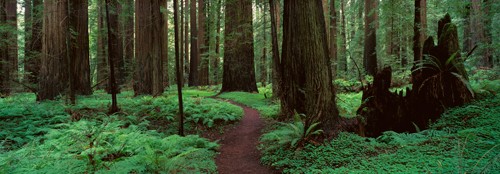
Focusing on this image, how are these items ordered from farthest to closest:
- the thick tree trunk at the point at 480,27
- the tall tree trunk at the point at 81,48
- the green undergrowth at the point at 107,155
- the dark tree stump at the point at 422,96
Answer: the thick tree trunk at the point at 480,27
the tall tree trunk at the point at 81,48
the dark tree stump at the point at 422,96
the green undergrowth at the point at 107,155

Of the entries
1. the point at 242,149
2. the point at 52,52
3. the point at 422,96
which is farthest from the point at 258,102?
the point at 52,52

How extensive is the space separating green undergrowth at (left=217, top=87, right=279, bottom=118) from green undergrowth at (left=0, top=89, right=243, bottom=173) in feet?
3.13

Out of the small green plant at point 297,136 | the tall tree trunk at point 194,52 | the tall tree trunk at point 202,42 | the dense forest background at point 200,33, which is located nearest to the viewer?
the small green plant at point 297,136

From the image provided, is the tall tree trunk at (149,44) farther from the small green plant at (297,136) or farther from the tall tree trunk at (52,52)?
the small green plant at (297,136)

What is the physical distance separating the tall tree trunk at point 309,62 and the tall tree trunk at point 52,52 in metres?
7.96

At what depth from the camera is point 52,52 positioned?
9656 millimetres

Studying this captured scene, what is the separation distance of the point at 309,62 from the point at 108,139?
434 cm

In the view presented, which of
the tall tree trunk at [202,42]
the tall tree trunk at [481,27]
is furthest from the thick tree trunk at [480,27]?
the tall tree trunk at [202,42]

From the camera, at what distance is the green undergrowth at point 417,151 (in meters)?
3.25

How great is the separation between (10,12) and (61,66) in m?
8.91

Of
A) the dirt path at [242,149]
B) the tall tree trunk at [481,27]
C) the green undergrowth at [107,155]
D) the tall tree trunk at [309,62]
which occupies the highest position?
the tall tree trunk at [481,27]

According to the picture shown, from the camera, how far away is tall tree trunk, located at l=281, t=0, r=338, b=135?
5.55 meters

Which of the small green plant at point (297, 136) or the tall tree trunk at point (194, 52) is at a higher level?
the tall tree trunk at point (194, 52)

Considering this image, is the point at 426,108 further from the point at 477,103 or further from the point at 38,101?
the point at 38,101
